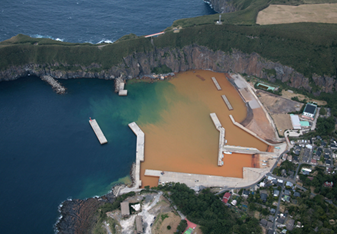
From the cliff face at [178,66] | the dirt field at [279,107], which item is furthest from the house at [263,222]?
the cliff face at [178,66]

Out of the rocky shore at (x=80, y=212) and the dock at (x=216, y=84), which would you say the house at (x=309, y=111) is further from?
the rocky shore at (x=80, y=212)

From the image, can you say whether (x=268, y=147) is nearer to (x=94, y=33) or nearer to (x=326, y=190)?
(x=326, y=190)

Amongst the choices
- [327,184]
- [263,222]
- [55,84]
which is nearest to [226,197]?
[263,222]

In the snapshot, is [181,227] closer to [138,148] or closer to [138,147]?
[138,148]

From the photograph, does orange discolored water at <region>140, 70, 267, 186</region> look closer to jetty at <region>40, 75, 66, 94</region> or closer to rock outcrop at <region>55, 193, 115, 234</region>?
rock outcrop at <region>55, 193, 115, 234</region>

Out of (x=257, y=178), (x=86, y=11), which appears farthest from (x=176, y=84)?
(x=86, y=11)

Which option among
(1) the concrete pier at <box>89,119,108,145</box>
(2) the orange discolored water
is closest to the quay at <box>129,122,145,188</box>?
(2) the orange discolored water
